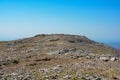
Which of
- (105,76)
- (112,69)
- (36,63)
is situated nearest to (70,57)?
(36,63)

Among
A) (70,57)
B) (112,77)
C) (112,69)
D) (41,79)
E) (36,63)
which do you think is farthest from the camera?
(70,57)

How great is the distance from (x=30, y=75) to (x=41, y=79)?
247 centimetres

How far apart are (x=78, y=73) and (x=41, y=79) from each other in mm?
4363

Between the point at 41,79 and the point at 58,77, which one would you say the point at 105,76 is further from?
the point at 41,79

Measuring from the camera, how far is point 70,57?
3841cm

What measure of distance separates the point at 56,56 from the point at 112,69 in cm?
1344

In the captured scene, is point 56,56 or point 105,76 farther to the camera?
point 56,56

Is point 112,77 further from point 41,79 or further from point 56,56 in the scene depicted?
point 56,56

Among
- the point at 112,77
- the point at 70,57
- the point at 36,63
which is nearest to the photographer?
the point at 112,77

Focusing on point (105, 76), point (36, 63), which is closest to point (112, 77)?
point (105, 76)

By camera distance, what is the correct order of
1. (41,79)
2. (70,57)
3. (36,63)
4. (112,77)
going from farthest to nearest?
(70,57) < (36,63) < (112,77) < (41,79)

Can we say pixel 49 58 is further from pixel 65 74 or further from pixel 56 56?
pixel 65 74

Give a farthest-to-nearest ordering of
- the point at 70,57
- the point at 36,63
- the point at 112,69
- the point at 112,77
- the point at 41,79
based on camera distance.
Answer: the point at 70,57 < the point at 36,63 < the point at 112,69 < the point at 112,77 < the point at 41,79

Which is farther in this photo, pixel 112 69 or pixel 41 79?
pixel 112 69
